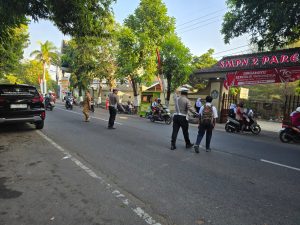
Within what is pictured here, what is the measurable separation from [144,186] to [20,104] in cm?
687

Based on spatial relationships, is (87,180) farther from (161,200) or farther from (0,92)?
(0,92)

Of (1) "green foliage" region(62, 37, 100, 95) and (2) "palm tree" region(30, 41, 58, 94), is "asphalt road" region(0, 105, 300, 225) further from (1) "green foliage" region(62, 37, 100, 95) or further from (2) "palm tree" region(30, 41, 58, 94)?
(2) "palm tree" region(30, 41, 58, 94)

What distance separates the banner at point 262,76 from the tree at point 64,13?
10.9 m

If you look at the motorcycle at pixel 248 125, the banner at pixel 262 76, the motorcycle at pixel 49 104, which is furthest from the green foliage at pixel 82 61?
the motorcycle at pixel 248 125

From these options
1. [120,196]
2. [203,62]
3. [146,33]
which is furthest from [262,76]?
[203,62]

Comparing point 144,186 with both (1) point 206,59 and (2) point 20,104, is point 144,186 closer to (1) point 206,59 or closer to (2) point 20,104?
(2) point 20,104

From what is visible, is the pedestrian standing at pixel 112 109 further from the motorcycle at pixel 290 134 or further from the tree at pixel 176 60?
the tree at pixel 176 60

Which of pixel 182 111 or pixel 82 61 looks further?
pixel 82 61

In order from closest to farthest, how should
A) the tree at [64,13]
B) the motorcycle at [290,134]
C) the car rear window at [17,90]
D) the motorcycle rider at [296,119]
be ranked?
the tree at [64,13] → the car rear window at [17,90] → the motorcycle rider at [296,119] → the motorcycle at [290,134]

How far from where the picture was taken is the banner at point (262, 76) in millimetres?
14820

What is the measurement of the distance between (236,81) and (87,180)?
1586 centimetres

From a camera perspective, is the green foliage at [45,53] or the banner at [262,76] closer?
the banner at [262,76]

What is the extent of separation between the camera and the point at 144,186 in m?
4.27

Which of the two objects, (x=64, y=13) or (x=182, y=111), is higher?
(x=64, y=13)
